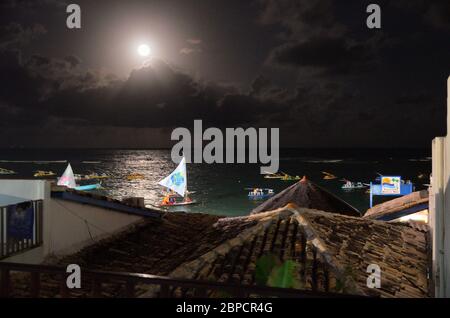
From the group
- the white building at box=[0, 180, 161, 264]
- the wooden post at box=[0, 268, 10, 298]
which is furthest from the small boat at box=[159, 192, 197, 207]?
the wooden post at box=[0, 268, 10, 298]

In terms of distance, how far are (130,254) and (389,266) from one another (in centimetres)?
501

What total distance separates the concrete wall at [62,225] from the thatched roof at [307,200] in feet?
19.3

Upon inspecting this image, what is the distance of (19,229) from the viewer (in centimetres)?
748

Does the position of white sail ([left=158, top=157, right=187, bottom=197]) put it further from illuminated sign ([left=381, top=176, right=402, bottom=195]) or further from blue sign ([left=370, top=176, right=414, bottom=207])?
illuminated sign ([left=381, top=176, right=402, bottom=195])

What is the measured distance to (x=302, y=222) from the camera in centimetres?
778

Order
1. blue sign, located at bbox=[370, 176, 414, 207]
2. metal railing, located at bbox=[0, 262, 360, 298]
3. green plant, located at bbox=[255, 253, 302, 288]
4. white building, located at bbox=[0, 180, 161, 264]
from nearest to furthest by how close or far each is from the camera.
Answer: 1. metal railing, located at bbox=[0, 262, 360, 298]
2. green plant, located at bbox=[255, 253, 302, 288]
3. white building, located at bbox=[0, 180, 161, 264]
4. blue sign, located at bbox=[370, 176, 414, 207]

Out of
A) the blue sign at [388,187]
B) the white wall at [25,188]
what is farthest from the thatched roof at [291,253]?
the blue sign at [388,187]

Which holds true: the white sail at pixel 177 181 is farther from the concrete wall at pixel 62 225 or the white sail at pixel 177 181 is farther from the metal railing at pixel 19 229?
the metal railing at pixel 19 229

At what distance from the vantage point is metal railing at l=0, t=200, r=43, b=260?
729 cm

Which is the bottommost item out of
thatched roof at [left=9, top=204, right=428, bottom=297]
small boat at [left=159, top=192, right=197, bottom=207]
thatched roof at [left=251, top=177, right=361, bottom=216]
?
small boat at [left=159, top=192, right=197, bottom=207]

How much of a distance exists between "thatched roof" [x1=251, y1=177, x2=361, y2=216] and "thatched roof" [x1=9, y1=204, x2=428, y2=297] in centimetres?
394

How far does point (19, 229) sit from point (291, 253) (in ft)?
15.4

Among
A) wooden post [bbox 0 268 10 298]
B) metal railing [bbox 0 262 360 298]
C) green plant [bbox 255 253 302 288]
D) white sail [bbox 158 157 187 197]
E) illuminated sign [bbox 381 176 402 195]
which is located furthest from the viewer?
white sail [bbox 158 157 187 197]
